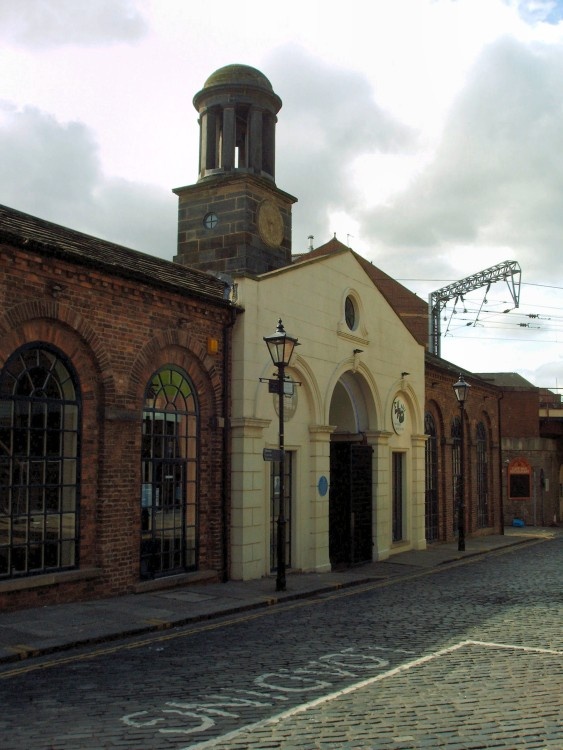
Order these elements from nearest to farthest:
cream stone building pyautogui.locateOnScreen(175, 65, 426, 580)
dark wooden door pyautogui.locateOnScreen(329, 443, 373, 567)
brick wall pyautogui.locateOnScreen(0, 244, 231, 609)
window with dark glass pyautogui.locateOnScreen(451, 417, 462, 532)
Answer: brick wall pyautogui.locateOnScreen(0, 244, 231, 609), cream stone building pyautogui.locateOnScreen(175, 65, 426, 580), dark wooden door pyautogui.locateOnScreen(329, 443, 373, 567), window with dark glass pyautogui.locateOnScreen(451, 417, 462, 532)

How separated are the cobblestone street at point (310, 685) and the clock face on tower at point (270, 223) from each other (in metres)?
10.5

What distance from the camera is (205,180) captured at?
64.1 feet

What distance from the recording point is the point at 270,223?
20.0m

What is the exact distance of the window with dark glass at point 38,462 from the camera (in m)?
11.0

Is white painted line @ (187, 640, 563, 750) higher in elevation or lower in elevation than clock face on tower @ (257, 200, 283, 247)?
lower

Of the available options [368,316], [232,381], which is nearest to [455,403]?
[368,316]

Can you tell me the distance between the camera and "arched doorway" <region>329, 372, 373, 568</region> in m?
18.5

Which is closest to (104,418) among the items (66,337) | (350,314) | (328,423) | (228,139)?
(66,337)

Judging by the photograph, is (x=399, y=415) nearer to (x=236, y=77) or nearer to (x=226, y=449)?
(x=226, y=449)

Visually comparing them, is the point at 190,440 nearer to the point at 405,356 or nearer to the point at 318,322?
the point at 318,322

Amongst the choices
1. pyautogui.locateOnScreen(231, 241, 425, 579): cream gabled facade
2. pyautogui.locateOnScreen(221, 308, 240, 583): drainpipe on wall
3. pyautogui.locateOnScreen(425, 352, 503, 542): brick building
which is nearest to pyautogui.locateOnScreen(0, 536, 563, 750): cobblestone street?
pyautogui.locateOnScreen(221, 308, 240, 583): drainpipe on wall

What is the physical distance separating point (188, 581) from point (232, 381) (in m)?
3.95

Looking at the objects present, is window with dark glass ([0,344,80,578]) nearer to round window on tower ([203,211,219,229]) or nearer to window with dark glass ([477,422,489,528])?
round window on tower ([203,211,219,229])

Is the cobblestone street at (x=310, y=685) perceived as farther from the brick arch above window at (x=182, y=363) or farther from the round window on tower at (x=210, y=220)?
the round window on tower at (x=210, y=220)
